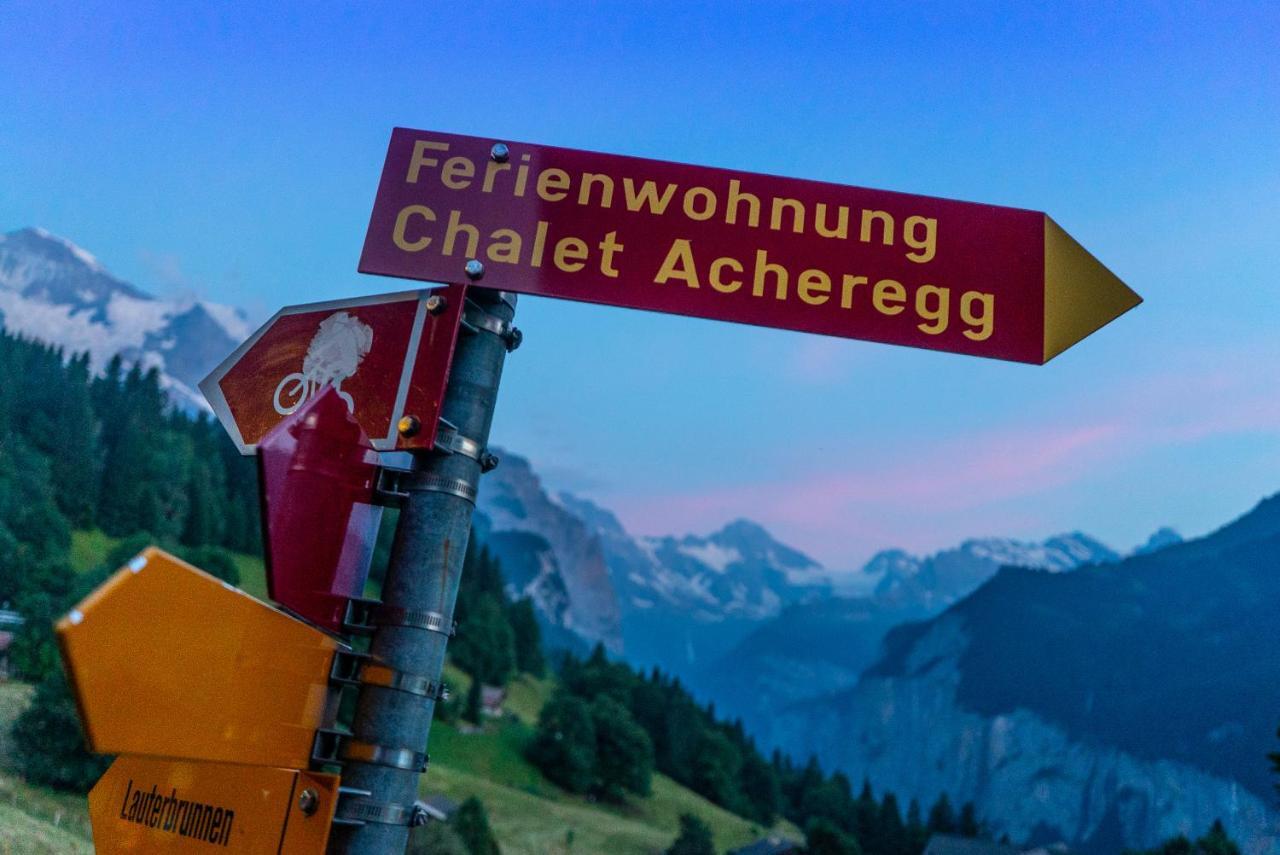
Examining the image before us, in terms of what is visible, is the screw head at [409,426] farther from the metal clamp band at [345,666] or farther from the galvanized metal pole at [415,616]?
the metal clamp band at [345,666]

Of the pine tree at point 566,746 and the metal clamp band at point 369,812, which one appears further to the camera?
the pine tree at point 566,746

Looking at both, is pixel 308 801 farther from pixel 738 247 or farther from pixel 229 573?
pixel 229 573

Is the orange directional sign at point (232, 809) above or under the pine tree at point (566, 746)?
under

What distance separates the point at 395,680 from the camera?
388 cm

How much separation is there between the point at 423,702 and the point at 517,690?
448ft

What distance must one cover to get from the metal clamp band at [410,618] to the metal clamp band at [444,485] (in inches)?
19.5

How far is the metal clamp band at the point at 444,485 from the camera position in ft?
13.6

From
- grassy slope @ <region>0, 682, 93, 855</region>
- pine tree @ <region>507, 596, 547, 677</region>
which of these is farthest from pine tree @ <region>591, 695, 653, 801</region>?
grassy slope @ <region>0, 682, 93, 855</region>

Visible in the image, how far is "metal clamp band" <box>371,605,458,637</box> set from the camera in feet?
13.0

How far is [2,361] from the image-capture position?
13500 centimetres

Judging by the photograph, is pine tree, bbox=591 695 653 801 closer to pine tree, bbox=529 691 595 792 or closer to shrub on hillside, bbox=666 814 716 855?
pine tree, bbox=529 691 595 792

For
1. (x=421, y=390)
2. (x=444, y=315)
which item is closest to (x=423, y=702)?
(x=421, y=390)

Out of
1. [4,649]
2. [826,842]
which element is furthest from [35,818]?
[826,842]

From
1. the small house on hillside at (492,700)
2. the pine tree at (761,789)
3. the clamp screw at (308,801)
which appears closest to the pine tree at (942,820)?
the pine tree at (761,789)
